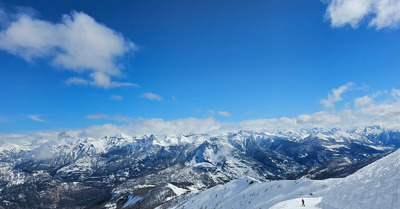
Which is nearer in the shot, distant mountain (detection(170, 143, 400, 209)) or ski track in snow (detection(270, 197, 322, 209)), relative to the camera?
distant mountain (detection(170, 143, 400, 209))

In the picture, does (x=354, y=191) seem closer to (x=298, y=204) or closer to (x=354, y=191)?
(x=354, y=191)

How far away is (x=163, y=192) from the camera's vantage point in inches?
6590

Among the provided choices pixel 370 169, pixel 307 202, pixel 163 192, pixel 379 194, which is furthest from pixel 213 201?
pixel 163 192

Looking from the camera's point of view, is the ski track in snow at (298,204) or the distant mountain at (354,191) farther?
the ski track in snow at (298,204)

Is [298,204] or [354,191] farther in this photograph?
[298,204]

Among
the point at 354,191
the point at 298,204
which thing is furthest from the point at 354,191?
the point at 298,204

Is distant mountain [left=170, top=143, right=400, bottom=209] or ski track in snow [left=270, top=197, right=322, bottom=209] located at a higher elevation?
distant mountain [left=170, top=143, right=400, bottom=209]

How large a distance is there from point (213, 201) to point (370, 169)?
28.6 meters

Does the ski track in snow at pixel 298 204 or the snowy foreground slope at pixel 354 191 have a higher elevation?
the snowy foreground slope at pixel 354 191

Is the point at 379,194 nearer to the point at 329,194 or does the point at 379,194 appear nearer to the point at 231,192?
the point at 329,194

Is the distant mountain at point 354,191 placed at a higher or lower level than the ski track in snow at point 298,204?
higher

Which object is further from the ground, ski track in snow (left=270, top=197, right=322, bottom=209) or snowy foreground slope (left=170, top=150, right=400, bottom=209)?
snowy foreground slope (left=170, top=150, right=400, bottom=209)

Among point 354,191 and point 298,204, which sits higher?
point 354,191

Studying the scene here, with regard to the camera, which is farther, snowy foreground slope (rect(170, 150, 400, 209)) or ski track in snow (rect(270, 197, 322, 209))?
ski track in snow (rect(270, 197, 322, 209))
